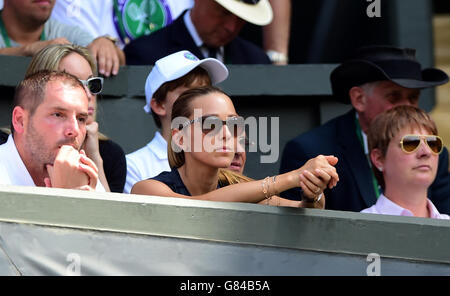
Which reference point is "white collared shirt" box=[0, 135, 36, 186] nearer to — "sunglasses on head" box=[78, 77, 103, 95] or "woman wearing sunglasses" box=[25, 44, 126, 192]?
"woman wearing sunglasses" box=[25, 44, 126, 192]

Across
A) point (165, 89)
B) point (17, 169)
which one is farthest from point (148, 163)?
point (17, 169)

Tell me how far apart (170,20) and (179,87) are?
4.99 ft

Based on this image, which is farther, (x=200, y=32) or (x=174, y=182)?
(x=200, y=32)

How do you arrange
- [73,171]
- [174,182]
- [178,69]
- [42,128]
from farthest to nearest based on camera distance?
[178,69] → [174,182] → [42,128] → [73,171]

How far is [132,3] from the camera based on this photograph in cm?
578

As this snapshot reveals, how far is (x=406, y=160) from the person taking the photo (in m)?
4.25

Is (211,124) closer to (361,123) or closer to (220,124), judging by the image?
(220,124)

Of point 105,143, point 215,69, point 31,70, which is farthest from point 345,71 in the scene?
point 31,70

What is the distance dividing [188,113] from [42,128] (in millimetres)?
569

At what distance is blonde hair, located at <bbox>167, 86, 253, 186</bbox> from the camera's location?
392cm

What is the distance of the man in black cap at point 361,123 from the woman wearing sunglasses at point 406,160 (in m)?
0.49

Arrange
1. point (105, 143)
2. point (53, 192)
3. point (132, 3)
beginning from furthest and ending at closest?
point (132, 3) < point (105, 143) < point (53, 192)

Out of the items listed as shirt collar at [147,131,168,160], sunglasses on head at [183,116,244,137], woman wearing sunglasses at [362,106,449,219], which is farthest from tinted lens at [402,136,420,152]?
shirt collar at [147,131,168,160]

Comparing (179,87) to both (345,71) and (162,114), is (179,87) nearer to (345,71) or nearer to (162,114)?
(162,114)
